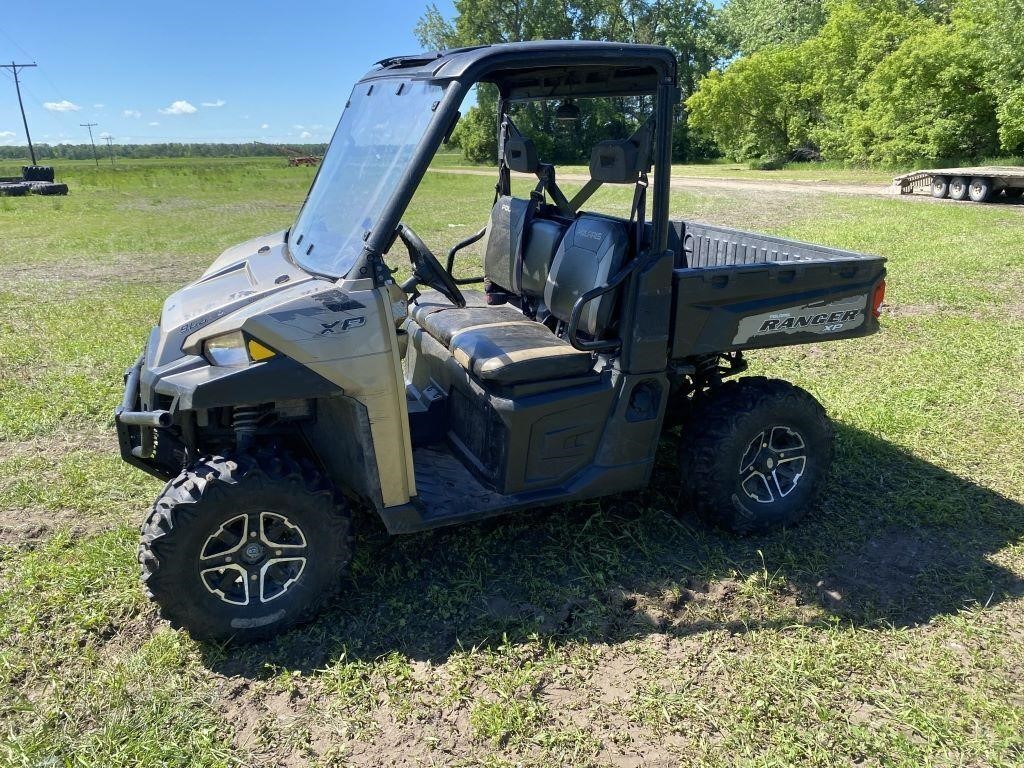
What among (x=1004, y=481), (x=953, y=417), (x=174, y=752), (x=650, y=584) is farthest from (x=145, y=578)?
(x=953, y=417)

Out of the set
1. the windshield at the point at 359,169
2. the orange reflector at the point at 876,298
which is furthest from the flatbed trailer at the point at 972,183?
the windshield at the point at 359,169

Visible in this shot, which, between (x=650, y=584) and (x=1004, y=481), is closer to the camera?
(x=650, y=584)

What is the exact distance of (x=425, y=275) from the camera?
2938mm

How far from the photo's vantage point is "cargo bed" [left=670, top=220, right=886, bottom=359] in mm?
3498

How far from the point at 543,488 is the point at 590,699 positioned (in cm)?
99

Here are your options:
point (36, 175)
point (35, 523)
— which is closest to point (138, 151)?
point (36, 175)

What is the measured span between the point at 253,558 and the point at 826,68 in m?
37.1

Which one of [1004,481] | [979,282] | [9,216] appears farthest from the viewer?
[9,216]

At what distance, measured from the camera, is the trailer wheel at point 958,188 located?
18.8 m

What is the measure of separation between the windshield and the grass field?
1426 mm

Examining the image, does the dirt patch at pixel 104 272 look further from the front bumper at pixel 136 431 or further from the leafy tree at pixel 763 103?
the leafy tree at pixel 763 103

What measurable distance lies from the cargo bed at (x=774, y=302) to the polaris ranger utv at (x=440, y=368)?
0.04 ft

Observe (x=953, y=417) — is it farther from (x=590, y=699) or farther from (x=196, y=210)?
(x=196, y=210)

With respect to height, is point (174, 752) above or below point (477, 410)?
below
